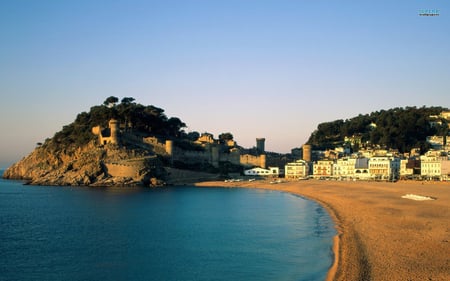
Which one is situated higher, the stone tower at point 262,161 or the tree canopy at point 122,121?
the tree canopy at point 122,121

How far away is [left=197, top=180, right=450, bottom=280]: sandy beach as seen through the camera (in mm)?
14883

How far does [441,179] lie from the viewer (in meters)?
51.4

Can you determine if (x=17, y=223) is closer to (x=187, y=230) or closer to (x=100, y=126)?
(x=187, y=230)

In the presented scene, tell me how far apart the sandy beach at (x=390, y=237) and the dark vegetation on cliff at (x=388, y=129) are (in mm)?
36987

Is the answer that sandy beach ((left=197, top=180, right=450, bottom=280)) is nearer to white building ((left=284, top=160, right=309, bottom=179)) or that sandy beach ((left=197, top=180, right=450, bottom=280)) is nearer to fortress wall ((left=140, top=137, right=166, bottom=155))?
white building ((left=284, top=160, right=309, bottom=179))

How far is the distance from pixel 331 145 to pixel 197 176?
105 feet

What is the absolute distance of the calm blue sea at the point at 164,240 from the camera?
640 inches

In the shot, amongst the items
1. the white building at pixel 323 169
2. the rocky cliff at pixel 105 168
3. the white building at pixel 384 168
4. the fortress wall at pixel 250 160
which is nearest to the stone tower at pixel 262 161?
the fortress wall at pixel 250 160

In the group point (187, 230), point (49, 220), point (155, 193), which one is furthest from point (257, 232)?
point (155, 193)

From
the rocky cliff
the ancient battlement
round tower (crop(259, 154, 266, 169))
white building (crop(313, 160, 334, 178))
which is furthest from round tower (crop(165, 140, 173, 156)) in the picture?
white building (crop(313, 160, 334, 178))

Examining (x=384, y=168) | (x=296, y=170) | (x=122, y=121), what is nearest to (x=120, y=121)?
(x=122, y=121)

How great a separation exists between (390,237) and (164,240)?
9.68 meters

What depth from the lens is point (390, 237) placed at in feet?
64.5

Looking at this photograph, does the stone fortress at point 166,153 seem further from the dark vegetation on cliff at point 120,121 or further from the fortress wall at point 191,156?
the dark vegetation on cliff at point 120,121
